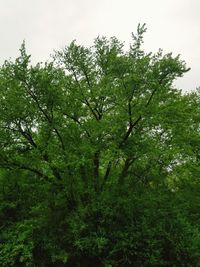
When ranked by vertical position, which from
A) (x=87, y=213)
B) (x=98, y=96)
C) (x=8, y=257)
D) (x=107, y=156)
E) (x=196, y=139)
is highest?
(x=98, y=96)

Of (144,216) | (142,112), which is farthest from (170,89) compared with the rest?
(144,216)

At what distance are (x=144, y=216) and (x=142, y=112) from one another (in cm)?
550

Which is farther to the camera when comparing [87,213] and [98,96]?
[98,96]

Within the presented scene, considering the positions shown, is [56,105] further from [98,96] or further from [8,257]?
[8,257]

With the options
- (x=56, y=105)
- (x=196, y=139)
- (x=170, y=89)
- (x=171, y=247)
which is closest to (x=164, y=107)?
(x=170, y=89)

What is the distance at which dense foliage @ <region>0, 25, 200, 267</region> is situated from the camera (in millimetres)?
17469

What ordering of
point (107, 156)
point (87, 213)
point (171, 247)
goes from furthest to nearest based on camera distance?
1. point (171, 247)
2. point (87, 213)
3. point (107, 156)

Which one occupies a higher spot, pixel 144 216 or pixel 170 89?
pixel 170 89

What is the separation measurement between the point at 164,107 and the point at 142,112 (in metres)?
1.38

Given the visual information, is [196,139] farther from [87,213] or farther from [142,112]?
[87,213]

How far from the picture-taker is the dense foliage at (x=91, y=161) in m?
17.5

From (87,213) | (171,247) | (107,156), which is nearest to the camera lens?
(107,156)

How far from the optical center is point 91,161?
18359 mm

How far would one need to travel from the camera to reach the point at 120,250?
18297mm
